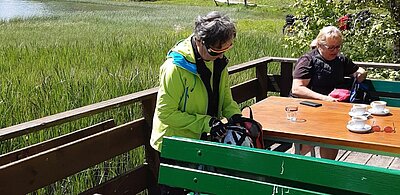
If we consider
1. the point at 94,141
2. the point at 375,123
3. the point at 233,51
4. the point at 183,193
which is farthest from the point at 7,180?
the point at 233,51

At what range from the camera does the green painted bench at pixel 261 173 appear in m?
1.94

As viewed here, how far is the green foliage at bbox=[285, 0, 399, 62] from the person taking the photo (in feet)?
21.2

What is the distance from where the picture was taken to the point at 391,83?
13.4 feet

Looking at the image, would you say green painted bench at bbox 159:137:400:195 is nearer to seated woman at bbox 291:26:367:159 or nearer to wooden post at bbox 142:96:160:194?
wooden post at bbox 142:96:160:194

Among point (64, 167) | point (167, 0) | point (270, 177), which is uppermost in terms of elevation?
point (270, 177)

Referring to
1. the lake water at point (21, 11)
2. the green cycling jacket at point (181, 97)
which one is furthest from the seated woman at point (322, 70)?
the lake water at point (21, 11)

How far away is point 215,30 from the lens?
252cm

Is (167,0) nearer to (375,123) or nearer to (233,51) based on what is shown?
(233,51)

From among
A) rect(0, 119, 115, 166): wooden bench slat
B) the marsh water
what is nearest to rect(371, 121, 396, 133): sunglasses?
rect(0, 119, 115, 166): wooden bench slat

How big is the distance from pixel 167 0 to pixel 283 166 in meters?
45.4

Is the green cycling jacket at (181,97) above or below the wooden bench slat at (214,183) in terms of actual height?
above

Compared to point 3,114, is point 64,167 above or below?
above

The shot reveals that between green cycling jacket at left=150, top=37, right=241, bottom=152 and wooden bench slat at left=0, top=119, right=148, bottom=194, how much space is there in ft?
1.16

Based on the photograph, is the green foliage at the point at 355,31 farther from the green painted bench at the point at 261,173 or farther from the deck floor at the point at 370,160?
the green painted bench at the point at 261,173
